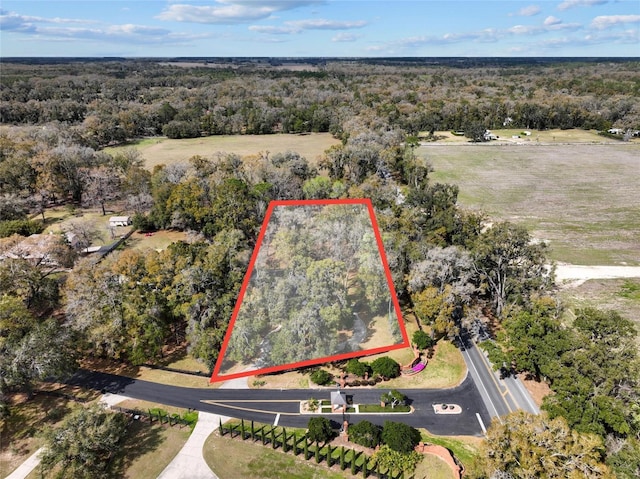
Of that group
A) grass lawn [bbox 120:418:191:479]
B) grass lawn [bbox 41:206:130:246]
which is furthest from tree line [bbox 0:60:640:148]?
grass lawn [bbox 120:418:191:479]

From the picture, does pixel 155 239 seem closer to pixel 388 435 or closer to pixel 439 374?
pixel 439 374

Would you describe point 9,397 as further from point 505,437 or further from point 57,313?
point 505,437

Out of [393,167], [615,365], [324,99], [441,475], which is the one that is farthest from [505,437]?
[324,99]

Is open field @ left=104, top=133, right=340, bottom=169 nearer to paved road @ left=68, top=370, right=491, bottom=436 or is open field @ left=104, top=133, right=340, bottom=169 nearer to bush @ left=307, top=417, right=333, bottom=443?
paved road @ left=68, top=370, right=491, bottom=436

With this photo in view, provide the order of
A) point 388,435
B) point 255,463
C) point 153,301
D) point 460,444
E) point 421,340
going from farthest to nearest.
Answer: point 421,340, point 153,301, point 460,444, point 388,435, point 255,463

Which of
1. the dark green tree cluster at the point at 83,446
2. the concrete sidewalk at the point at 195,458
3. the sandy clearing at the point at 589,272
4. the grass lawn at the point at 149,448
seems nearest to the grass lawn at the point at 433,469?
the concrete sidewalk at the point at 195,458

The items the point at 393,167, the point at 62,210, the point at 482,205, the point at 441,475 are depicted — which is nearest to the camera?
the point at 441,475

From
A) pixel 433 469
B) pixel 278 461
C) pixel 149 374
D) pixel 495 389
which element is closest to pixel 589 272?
pixel 495 389
